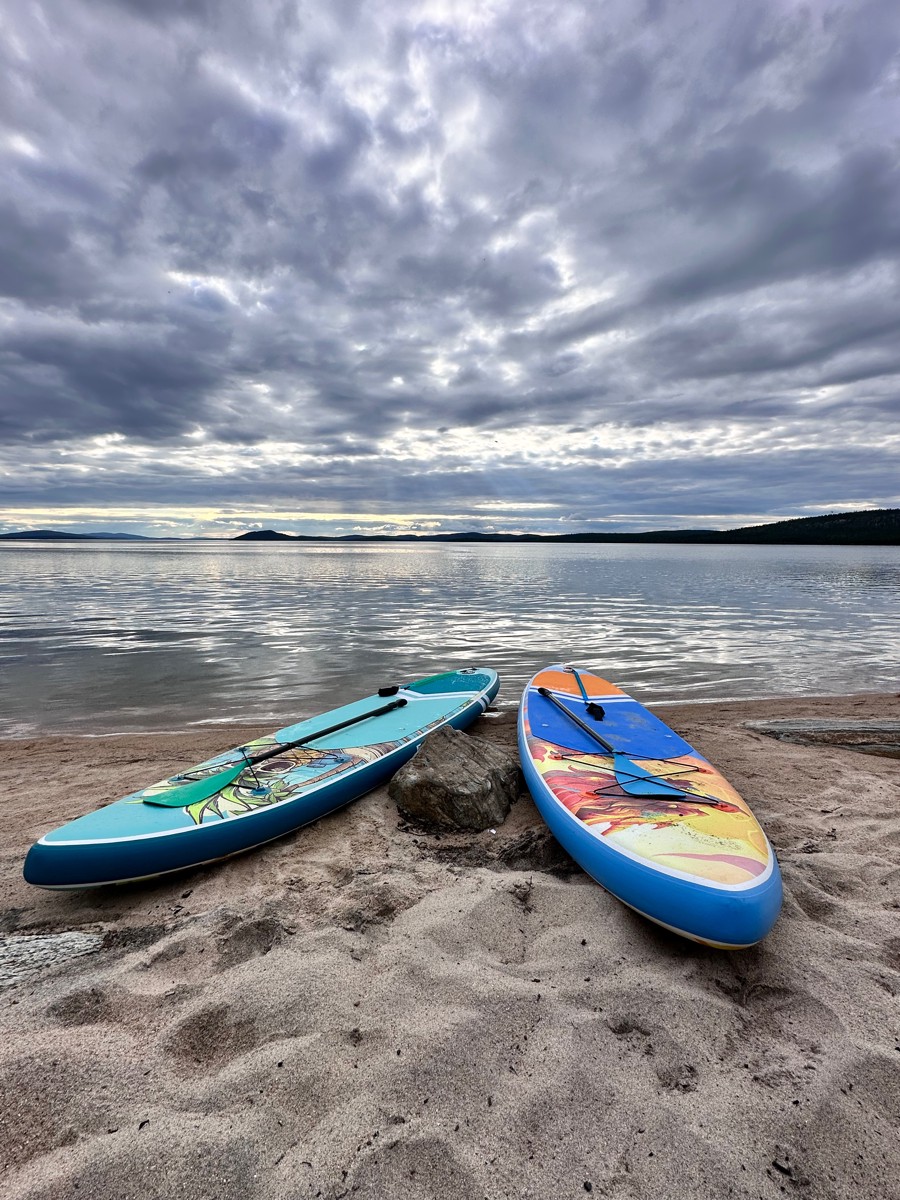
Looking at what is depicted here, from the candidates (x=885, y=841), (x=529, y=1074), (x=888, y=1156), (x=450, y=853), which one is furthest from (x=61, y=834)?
(x=885, y=841)

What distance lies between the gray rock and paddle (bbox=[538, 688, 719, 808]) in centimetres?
92

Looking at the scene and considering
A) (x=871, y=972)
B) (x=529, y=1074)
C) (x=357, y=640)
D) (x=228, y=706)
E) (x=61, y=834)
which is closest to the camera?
(x=529, y=1074)

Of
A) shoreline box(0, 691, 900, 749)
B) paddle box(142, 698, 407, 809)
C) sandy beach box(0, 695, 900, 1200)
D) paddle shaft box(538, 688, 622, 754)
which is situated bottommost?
shoreline box(0, 691, 900, 749)

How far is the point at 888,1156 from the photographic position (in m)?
1.79

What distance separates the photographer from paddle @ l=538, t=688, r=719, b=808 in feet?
13.0

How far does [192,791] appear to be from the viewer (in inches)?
162

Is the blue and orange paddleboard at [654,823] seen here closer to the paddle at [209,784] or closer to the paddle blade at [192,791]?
the paddle at [209,784]

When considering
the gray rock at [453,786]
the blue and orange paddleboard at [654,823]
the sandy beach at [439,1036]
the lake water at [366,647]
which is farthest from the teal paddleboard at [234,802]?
the lake water at [366,647]

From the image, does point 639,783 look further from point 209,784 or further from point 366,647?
point 366,647

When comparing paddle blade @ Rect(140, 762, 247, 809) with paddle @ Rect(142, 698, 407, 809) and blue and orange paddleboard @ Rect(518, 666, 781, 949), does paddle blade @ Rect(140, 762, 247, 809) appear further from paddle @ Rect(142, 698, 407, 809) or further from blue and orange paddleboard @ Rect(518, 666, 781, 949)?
blue and orange paddleboard @ Rect(518, 666, 781, 949)

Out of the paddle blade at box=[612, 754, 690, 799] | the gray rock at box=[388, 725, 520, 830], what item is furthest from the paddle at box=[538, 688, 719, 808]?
the gray rock at box=[388, 725, 520, 830]

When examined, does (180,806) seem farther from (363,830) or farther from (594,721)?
(594,721)

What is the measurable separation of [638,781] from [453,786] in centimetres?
146

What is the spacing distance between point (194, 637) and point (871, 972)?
14.9 meters
